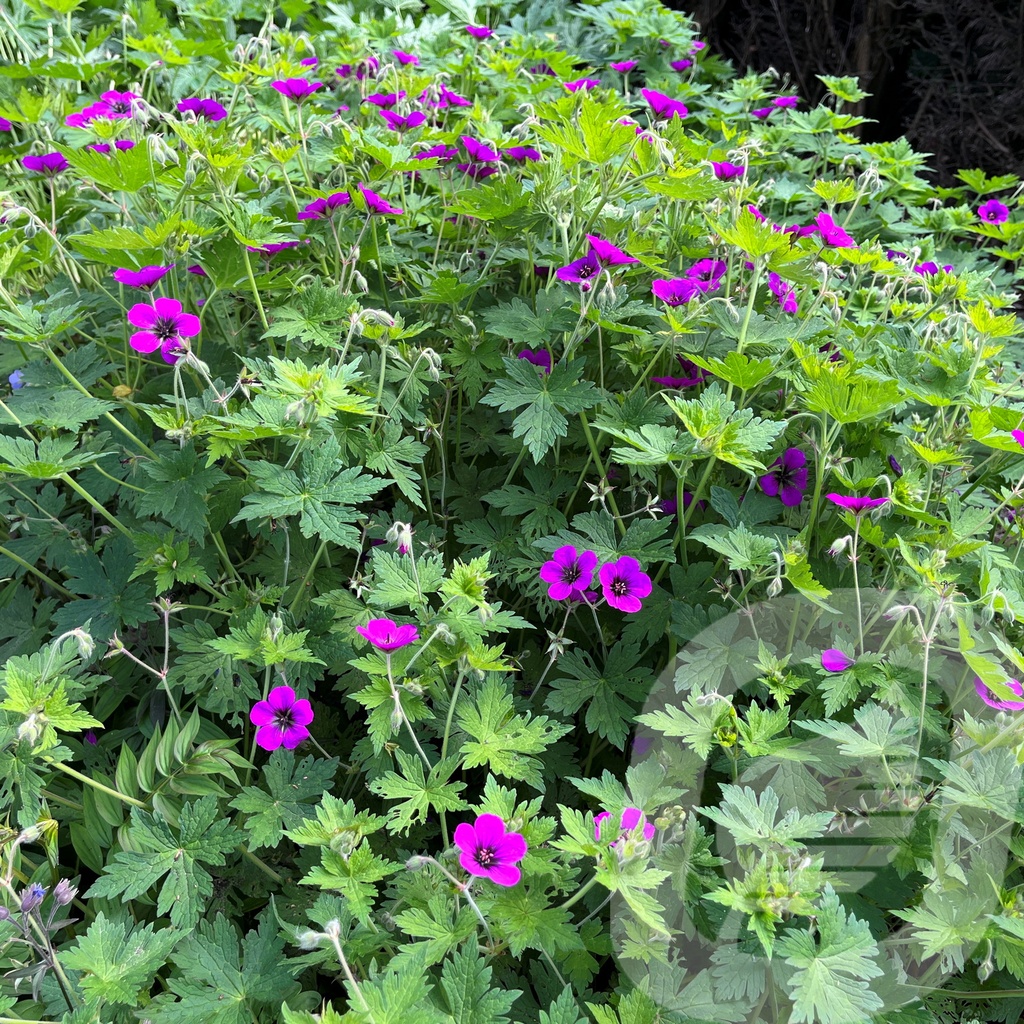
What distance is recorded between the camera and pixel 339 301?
1.95m

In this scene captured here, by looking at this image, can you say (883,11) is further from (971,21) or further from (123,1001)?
(123,1001)

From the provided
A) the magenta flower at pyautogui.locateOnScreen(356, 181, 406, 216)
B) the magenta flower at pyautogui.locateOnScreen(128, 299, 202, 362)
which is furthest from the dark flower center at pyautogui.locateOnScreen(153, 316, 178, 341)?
A: the magenta flower at pyautogui.locateOnScreen(356, 181, 406, 216)

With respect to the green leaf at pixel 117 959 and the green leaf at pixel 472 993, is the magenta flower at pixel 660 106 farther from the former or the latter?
the green leaf at pixel 117 959

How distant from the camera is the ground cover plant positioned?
1.40m

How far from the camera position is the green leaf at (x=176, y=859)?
1.48 metres

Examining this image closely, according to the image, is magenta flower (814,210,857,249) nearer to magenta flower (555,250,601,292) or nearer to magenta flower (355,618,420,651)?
magenta flower (555,250,601,292)

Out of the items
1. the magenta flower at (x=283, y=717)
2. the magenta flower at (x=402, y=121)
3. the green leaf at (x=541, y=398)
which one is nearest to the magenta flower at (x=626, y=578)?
the green leaf at (x=541, y=398)

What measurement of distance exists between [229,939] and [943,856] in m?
1.25

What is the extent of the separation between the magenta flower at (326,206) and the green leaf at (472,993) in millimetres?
1619

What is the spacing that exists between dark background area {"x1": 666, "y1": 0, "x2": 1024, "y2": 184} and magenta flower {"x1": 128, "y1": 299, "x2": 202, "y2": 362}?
4.71 metres

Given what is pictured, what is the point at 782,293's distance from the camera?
2186 millimetres

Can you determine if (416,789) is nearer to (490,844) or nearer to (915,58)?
(490,844)

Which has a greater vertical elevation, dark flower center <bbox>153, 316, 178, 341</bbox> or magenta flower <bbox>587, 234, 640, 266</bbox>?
magenta flower <bbox>587, 234, 640, 266</bbox>

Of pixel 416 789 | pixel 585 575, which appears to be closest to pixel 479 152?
pixel 585 575
